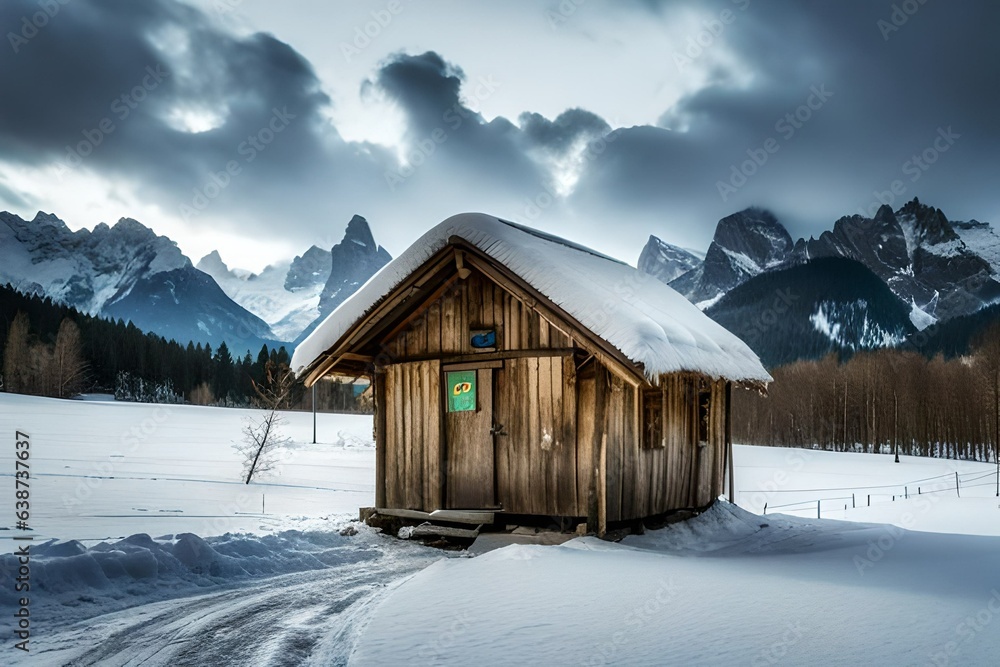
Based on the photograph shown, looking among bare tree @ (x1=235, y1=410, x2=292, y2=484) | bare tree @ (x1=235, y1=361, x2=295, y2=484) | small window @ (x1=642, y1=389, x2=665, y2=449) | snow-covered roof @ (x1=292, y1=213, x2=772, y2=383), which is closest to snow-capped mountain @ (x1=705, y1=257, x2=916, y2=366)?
bare tree @ (x1=235, y1=410, x2=292, y2=484)

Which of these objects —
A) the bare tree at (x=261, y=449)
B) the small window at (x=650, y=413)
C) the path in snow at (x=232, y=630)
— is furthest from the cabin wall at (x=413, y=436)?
the bare tree at (x=261, y=449)

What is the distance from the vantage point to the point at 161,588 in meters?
7.25

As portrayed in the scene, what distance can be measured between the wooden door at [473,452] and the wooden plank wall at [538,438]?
7.1 inches

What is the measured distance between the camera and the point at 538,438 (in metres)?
10.8

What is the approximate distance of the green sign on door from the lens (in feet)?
37.3

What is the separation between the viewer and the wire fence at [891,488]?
31.1 metres

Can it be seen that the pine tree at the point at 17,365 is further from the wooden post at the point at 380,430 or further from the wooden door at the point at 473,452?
the wooden door at the point at 473,452

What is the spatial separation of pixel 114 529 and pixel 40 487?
274 inches

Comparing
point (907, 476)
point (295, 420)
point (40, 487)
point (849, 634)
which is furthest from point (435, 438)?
point (295, 420)

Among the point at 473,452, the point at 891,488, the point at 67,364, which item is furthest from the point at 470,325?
the point at 67,364

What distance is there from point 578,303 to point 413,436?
14.3ft

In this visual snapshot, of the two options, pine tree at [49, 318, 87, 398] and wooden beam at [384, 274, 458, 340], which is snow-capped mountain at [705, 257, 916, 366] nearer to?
pine tree at [49, 318, 87, 398]

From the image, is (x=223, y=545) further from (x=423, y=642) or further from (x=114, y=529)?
(x=423, y=642)

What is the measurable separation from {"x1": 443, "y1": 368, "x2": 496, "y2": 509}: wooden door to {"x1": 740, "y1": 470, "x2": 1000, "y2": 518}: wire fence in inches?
836
